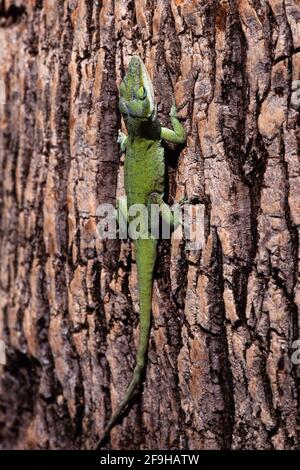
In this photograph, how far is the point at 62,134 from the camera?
272 centimetres

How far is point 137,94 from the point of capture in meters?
2.38

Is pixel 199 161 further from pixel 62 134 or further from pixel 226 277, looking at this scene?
pixel 62 134

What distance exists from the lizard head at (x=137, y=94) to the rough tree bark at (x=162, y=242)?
0.19 feet

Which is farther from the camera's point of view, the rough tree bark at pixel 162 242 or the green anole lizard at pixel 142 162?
the green anole lizard at pixel 142 162

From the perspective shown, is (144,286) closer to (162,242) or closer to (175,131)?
(162,242)

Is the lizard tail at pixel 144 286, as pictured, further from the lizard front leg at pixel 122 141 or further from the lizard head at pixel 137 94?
the lizard head at pixel 137 94

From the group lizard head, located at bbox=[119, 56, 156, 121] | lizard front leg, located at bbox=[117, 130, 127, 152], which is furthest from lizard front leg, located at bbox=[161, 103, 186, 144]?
lizard front leg, located at bbox=[117, 130, 127, 152]

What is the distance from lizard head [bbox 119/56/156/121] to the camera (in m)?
2.33

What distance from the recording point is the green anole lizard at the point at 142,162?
236 cm

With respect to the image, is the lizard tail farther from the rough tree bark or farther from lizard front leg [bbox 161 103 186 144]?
lizard front leg [bbox 161 103 186 144]

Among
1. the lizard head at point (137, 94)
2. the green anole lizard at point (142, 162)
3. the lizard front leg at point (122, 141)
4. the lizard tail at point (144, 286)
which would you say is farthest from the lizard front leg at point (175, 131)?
the lizard tail at point (144, 286)

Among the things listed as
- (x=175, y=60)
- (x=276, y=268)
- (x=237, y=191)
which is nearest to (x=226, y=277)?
(x=276, y=268)

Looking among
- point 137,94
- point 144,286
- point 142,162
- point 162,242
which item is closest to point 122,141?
point 142,162

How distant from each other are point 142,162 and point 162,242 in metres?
0.43
